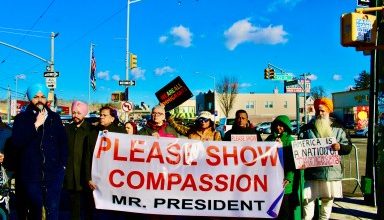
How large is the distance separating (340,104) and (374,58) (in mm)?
66553

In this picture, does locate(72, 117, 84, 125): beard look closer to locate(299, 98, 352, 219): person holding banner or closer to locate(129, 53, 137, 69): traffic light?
locate(299, 98, 352, 219): person holding banner

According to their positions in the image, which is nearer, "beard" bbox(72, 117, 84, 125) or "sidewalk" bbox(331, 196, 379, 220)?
"beard" bbox(72, 117, 84, 125)

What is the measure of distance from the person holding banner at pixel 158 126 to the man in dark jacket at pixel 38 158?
1.50 metres

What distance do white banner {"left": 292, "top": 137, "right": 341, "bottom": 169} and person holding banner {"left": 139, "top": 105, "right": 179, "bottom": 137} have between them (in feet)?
5.27

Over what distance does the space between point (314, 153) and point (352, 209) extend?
2.66 meters

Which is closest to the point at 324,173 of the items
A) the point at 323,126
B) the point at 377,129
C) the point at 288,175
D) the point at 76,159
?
the point at 288,175

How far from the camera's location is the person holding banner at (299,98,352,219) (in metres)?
6.25

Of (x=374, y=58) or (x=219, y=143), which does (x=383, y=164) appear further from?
(x=374, y=58)

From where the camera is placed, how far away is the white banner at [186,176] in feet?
19.3

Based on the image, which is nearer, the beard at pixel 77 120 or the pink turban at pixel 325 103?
the beard at pixel 77 120

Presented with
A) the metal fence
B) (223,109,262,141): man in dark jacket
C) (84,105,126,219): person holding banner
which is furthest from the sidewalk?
(84,105,126,219): person holding banner

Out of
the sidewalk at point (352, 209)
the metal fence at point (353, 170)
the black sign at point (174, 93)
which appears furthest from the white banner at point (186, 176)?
the black sign at point (174, 93)

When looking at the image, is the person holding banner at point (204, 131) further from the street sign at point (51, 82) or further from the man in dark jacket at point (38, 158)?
the street sign at point (51, 82)

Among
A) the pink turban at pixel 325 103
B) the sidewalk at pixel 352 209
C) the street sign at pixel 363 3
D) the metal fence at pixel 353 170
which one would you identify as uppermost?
the street sign at pixel 363 3
